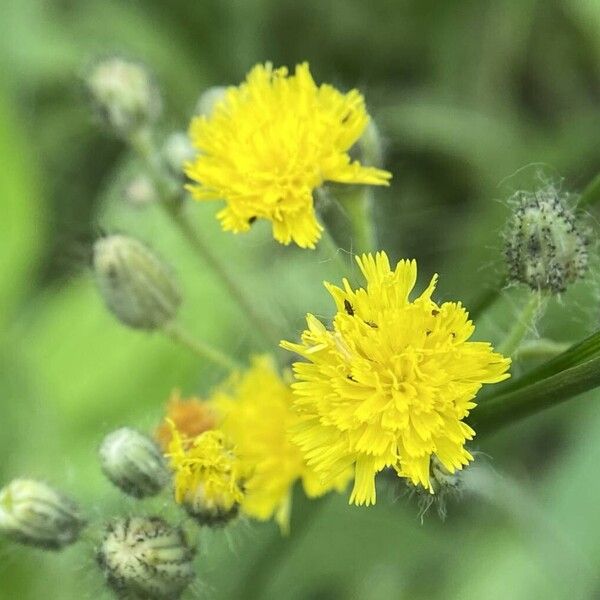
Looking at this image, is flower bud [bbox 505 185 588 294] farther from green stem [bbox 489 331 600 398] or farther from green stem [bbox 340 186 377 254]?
green stem [bbox 340 186 377 254]

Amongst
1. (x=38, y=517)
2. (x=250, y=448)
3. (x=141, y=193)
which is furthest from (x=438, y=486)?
(x=141, y=193)

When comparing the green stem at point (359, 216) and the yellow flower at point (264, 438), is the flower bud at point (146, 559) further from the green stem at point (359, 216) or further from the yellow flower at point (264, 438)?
the green stem at point (359, 216)

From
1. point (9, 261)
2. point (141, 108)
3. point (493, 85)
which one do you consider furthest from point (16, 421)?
point (493, 85)

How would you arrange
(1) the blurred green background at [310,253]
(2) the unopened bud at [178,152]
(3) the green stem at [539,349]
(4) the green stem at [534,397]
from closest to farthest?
(4) the green stem at [534,397] → (3) the green stem at [539,349] → (2) the unopened bud at [178,152] → (1) the blurred green background at [310,253]

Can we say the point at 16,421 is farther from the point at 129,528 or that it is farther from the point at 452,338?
the point at 452,338

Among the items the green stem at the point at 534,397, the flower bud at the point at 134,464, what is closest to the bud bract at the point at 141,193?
the flower bud at the point at 134,464
